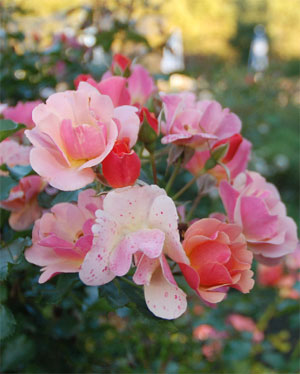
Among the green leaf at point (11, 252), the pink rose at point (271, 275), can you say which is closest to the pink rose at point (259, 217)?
the green leaf at point (11, 252)

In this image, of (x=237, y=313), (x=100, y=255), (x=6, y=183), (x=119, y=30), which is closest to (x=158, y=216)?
(x=100, y=255)

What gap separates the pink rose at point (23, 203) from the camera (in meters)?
0.52

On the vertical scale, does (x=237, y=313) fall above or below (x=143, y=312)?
below

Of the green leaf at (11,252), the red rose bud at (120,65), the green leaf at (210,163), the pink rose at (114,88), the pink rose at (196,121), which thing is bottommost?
the green leaf at (11,252)

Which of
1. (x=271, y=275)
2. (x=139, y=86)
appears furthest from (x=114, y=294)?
(x=271, y=275)

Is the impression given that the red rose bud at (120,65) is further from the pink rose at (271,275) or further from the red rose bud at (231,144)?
the pink rose at (271,275)

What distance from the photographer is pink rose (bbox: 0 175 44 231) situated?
52 centimetres

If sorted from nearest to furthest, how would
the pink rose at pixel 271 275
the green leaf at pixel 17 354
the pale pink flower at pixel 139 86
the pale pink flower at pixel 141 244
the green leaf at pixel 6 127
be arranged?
the pale pink flower at pixel 141 244 → the green leaf at pixel 6 127 → the pale pink flower at pixel 139 86 → the green leaf at pixel 17 354 → the pink rose at pixel 271 275

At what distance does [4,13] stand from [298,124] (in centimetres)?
547

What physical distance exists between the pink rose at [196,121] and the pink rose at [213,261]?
0.11m

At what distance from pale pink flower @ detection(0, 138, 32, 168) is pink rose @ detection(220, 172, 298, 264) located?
0.70ft

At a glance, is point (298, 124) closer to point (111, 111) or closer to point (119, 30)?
point (119, 30)

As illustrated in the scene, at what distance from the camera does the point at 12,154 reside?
519mm

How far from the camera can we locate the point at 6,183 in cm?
50
